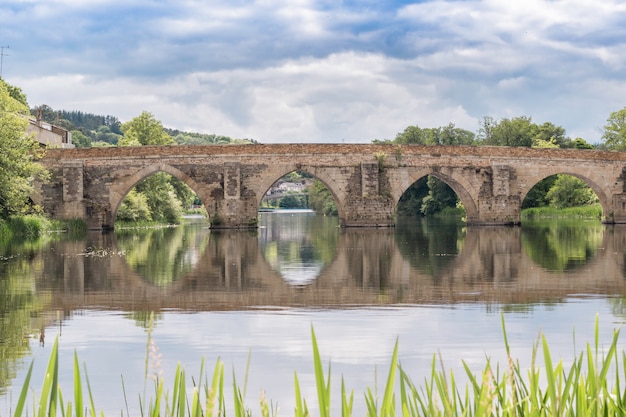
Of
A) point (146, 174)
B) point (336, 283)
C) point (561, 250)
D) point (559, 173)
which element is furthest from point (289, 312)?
point (559, 173)

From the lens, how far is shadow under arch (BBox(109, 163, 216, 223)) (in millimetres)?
37406

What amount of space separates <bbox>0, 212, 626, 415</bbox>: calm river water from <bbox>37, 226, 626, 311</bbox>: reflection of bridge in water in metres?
0.03

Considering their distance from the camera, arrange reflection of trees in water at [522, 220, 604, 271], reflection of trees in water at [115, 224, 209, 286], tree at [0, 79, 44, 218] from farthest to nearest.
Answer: tree at [0, 79, 44, 218] < reflection of trees in water at [522, 220, 604, 271] < reflection of trees in water at [115, 224, 209, 286]

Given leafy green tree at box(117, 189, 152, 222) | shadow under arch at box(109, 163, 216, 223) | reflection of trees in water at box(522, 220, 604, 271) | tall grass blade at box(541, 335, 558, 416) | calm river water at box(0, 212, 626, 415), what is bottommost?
calm river water at box(0, 212, 626, 415)

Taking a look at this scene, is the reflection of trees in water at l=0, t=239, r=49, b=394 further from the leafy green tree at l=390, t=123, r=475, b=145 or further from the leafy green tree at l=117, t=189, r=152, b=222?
the leafy green tree at l=390, t=123, r=475, b=145

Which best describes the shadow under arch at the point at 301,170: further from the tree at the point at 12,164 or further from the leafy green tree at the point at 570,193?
the leafy green tree at the point at 570,193

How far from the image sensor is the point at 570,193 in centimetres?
5584

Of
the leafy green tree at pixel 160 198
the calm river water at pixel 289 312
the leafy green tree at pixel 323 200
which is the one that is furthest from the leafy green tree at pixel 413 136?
the calm river water at pixel 289 312

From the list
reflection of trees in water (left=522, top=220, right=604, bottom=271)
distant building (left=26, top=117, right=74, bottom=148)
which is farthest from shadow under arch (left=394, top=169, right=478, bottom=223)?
distant building (left=26, top=117, right=74, bottom=148)

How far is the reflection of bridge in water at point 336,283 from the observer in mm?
11523

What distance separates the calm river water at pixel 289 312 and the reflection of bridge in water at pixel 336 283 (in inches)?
1.3

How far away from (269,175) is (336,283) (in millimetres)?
23884

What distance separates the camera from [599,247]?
75.7ft

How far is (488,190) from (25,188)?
2133 cm
